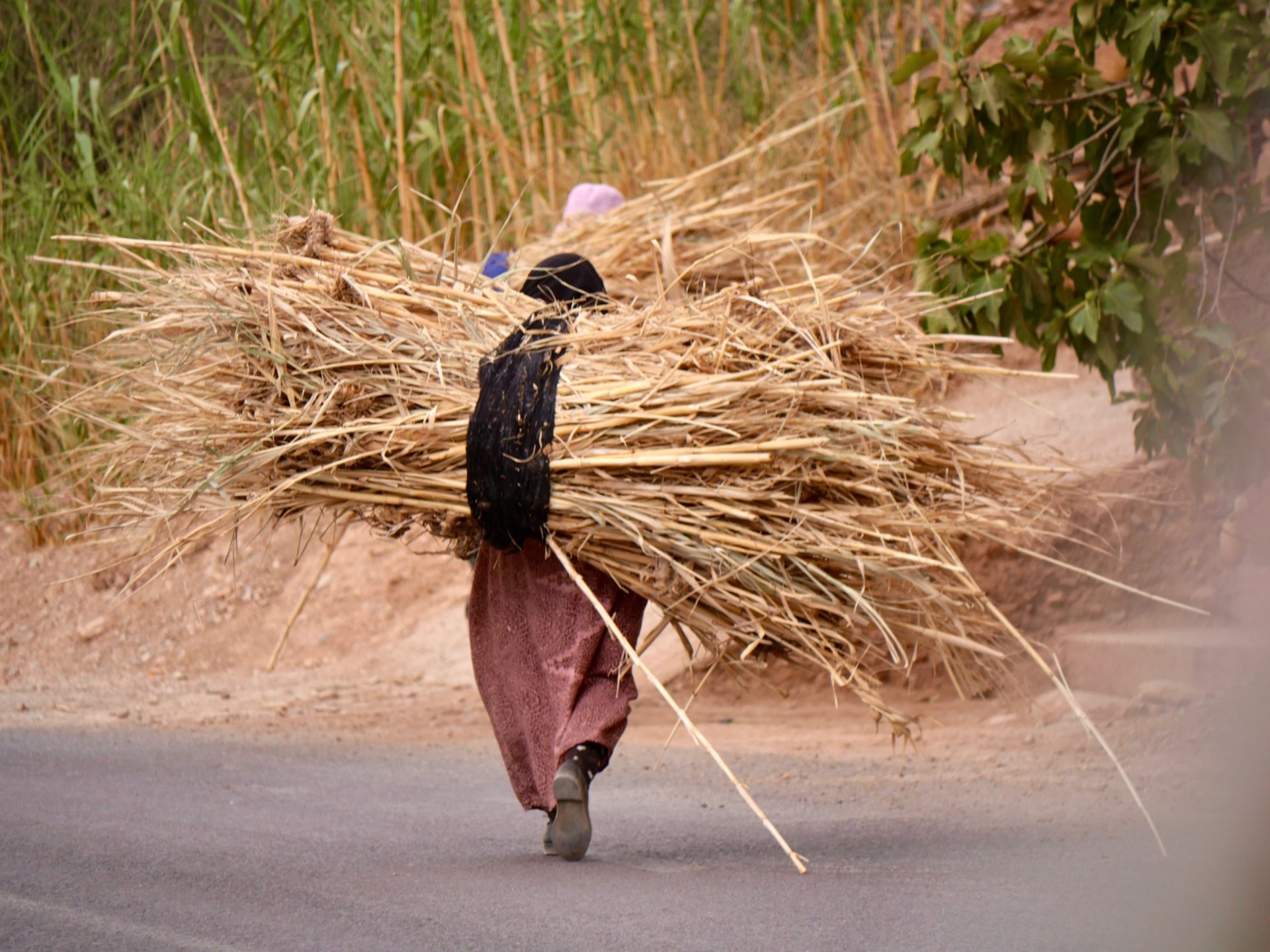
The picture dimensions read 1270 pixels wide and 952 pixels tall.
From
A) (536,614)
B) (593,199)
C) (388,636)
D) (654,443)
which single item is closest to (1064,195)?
(654,443)

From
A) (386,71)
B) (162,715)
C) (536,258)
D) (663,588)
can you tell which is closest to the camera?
(663,588)

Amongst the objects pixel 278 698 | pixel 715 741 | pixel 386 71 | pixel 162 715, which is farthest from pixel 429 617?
pixel 386 71

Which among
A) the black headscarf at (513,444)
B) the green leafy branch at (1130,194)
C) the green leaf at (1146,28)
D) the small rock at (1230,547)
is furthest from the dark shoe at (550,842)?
the small rock at (1230,547)

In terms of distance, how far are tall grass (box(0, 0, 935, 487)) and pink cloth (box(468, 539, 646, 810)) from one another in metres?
3.22

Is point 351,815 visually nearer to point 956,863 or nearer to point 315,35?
point 956,863

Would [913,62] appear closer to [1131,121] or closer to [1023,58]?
[1023,58]

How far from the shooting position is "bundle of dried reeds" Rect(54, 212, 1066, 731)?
3.02 m

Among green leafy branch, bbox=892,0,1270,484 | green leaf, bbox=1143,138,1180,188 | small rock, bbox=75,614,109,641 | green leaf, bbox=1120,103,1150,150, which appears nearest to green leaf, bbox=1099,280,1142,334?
green leafy branch, bbox=892,0,1270,484

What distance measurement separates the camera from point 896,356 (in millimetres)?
3309

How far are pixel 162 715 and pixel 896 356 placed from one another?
12.2ft

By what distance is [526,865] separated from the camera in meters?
3.24

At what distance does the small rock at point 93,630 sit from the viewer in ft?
22.5

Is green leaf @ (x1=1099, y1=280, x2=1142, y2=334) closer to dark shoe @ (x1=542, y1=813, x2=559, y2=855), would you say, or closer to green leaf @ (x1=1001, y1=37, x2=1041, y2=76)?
green leaf @ (x1=1001, y1=37, x2=1041, y2=76)

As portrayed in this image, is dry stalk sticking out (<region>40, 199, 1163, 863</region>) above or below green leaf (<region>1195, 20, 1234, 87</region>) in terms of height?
below
